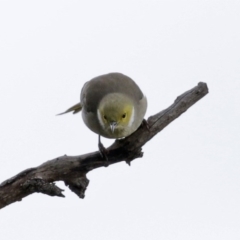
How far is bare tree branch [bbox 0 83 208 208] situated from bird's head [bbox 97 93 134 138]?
13 cm

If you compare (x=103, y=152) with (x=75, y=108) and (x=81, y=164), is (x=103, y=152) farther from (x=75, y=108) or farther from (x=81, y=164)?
(x=75, y=108)

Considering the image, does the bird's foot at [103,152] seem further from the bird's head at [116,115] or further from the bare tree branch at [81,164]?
the bird's head at [116,115]

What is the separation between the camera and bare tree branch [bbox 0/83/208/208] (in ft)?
25.4

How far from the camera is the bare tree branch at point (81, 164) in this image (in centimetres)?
775

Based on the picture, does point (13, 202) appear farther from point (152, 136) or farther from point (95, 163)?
point (152, 136)

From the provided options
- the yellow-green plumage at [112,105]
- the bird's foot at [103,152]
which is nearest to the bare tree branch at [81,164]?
the bird's foot at [103,152]

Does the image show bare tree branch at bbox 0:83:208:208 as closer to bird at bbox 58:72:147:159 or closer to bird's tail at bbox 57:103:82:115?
bird at bbox 58:72:147:159

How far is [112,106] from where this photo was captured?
8656mm

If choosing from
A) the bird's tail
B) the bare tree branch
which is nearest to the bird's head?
the bare tree branch

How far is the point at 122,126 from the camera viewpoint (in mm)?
8484

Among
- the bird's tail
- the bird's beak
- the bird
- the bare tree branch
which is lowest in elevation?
the bare tree branch

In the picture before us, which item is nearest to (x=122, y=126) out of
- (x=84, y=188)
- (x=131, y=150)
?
(x=131, y=150)

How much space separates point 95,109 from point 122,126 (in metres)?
0.56

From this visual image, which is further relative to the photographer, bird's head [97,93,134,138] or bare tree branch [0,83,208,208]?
bird's head [97,93,134,138]
